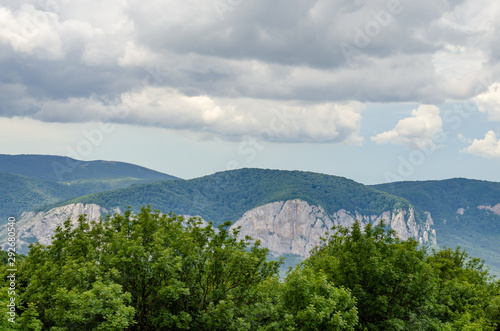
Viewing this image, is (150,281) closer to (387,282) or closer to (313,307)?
(313,307)

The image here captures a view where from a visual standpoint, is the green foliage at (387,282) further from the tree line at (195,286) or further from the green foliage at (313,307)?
the green foliage at (313,307)

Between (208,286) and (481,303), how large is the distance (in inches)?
1430

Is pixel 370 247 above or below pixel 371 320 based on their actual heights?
above

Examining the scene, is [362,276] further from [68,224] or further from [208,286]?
[68,224]

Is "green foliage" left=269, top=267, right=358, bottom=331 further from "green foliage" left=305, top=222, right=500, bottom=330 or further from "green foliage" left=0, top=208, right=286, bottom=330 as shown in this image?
"green foliage" left=305, top=222, right=500, bottom=330

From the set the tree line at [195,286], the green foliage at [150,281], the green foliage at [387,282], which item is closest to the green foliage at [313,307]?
the tree line at [195,286]

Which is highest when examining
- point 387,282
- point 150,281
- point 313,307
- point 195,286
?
point 150,281

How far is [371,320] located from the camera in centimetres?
3916

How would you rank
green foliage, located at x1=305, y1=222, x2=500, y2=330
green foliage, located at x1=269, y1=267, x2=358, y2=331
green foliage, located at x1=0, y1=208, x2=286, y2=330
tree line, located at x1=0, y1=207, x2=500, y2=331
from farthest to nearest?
green foliage, located at x1=305, y1=222, x2=500, y2=330 < green foliage, located at x1=269, y1=267, x2=358, y2=331 < tree line, located at x1=0, y1=207, x2=500, y2=331 < green foliage, located at x1=0, y1=208, x2=286, y2=330

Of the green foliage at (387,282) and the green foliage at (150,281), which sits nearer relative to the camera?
the green foliage at (150,281)

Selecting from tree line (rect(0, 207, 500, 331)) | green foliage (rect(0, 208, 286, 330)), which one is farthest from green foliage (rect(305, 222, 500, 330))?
green foliage (rect(0, 208, 286, 330))

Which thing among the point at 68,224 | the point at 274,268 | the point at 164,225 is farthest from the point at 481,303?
the point at 68,224

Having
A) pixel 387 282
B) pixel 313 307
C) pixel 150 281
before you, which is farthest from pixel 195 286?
pixel 387 282

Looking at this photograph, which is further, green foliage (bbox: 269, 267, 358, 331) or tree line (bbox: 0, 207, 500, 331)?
green foliage (bbox: 269, 267, 358, 331)
